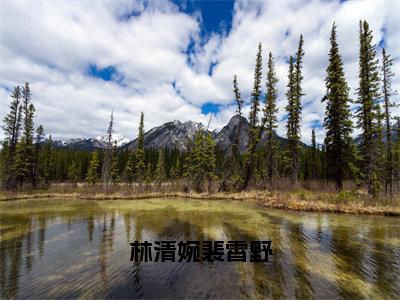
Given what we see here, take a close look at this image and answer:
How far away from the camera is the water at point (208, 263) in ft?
23.7

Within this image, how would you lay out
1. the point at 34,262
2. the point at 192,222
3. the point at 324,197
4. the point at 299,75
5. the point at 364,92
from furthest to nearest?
the point at 299,75, the point at 364,92, the point at 324,197, the point at 192,222, the point at 34,262

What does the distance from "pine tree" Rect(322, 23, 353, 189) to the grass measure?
3377mm

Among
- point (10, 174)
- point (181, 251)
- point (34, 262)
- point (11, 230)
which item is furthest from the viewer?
point (10, 174)

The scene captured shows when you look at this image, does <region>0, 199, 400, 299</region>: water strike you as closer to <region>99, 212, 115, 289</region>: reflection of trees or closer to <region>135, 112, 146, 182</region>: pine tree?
<region>99, 212, 115, 289</region>: reflection of trees

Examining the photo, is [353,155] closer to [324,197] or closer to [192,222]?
[324,197]

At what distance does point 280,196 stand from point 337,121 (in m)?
10.7

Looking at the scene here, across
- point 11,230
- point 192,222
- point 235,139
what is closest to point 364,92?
point 235,139

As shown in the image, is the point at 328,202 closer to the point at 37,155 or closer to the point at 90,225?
the point at 90,225

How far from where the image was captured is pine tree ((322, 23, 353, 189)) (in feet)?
89.7

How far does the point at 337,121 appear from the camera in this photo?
27.8 m

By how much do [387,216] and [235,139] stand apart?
74.1 feet

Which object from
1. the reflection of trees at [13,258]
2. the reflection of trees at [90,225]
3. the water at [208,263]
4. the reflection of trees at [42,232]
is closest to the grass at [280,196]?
the water at [208,263]

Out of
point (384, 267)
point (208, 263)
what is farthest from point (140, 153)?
point (384, 267)

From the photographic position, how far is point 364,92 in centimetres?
2533
